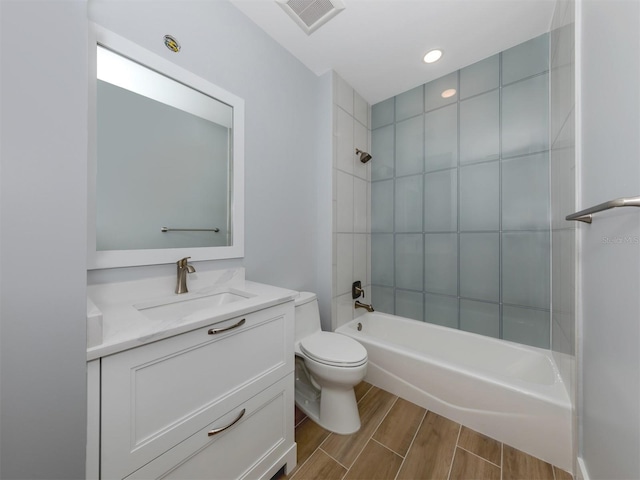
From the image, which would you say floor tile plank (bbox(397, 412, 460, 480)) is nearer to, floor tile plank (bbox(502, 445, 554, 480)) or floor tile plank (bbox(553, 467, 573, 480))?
floor tile plank (bbox(502, 445, 554, 480))

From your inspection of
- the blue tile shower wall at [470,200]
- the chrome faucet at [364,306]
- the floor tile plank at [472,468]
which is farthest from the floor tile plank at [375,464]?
the blue tile shower wall at [470,200]

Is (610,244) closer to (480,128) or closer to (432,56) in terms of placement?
(480,128)

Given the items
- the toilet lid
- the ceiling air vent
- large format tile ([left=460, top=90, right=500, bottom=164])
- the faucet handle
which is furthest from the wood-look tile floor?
the ceiling air vent

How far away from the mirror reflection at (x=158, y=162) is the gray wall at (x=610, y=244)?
5.15 feet

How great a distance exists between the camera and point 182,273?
45.7 inches

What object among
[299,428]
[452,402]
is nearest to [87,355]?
[299,428]

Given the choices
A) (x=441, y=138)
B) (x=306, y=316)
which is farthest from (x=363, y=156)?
(x=306, y=316)

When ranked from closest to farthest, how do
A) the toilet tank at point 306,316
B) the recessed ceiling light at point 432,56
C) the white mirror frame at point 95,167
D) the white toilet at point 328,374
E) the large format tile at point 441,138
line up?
the white mirror frame at point 95,167 → the white toilet at point 328,374 → the toilet tank at point 306,316 → the recessed ceiling light at point 432,56 → the large format tile at point 441,138

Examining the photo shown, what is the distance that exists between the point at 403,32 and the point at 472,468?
8.29 ft

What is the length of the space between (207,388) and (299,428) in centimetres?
88

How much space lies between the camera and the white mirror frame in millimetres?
943

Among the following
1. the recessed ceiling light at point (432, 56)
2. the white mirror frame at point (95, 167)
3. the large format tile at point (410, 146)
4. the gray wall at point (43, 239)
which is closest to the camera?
the gray wall at point (43, 239)

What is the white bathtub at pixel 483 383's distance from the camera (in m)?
1.17

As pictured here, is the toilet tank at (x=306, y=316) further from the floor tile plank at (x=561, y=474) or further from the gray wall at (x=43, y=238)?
the floor tile plank at (x=561, y=474)
